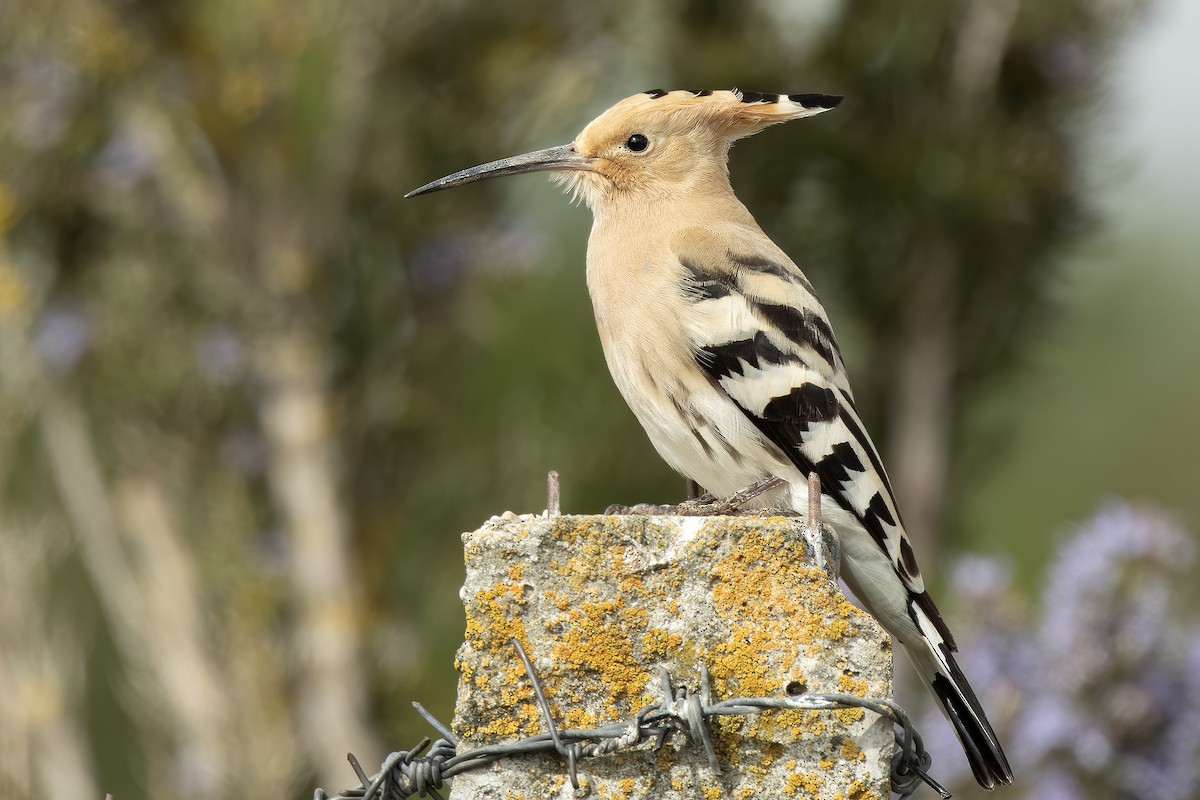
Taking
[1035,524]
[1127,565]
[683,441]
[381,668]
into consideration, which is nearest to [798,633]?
[683,441]

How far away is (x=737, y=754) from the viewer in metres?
1.70

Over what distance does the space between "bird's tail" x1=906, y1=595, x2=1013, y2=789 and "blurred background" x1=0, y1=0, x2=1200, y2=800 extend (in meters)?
3.17

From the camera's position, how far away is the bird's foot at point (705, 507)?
2.05 metres

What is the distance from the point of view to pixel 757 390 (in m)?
2.59

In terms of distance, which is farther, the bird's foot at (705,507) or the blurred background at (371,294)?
the blurred background at (371,294)

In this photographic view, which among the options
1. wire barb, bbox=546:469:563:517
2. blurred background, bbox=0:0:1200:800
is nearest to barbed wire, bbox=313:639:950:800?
wire barb, bbox=546:469:563:517

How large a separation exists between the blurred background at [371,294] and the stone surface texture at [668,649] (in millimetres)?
3845

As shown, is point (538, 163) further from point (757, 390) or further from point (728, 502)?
point (728, 502)

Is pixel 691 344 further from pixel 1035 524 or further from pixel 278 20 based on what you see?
pixel 1035 524

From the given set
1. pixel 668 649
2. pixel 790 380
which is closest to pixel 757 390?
pixel 790 380

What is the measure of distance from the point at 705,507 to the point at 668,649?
1.97 feet

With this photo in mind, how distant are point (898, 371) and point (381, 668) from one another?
2.38 m

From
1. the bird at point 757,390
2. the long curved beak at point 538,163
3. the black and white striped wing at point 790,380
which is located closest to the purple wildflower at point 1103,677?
Answer: the bird at point 757,390

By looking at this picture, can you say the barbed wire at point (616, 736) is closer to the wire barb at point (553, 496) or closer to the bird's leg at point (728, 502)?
the wire barb at point (553, 496)
